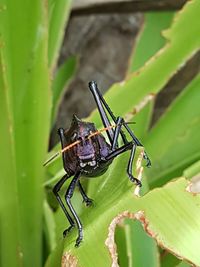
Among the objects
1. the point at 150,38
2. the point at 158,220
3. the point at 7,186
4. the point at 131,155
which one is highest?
the point at 150,38

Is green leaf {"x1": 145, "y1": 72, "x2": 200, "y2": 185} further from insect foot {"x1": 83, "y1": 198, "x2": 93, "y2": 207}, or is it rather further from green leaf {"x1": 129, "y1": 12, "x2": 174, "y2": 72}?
insect foot {"x1": 83, "y1": 198, "x2": 93, "y2": 207}

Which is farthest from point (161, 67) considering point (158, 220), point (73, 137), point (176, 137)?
point (158, 220)

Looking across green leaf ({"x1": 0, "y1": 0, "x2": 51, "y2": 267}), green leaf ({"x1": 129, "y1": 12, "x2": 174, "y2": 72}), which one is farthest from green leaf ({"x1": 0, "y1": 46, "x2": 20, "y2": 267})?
green leaf ({"x1": 129, "y1": 12, "x2": 174, "y2": 72})

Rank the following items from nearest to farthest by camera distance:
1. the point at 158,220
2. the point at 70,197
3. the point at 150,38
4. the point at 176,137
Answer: the point at 158,220, the point at 70,197, the point at 176,137, the point at 150,38

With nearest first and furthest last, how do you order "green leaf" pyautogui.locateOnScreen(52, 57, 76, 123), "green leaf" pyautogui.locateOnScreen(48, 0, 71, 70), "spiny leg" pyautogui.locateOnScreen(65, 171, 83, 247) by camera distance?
"spiny leg" pyautogui.locateOnScreen(65, 171, 83, 247) < "green leaf" pyautogui.locateOnScreen(48, 0, 71, 70) < "green leaf" pyautogui.locateOnScreen(52, 57, 76, 123)

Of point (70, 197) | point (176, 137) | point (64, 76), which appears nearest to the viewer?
point (70, 197)

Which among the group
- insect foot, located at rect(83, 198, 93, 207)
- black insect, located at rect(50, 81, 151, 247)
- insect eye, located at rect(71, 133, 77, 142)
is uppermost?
insect eye, located at rect(71, 133, 77, 142)

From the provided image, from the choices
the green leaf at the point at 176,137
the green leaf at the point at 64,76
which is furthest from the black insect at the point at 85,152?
the green leaf at the point at 64,76

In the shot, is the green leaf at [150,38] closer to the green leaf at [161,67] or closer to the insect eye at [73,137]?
the green leaf at [161,67]


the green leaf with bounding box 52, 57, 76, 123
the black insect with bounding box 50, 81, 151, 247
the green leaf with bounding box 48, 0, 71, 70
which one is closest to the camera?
the black insect with bounding box 50, 81, 151, 247

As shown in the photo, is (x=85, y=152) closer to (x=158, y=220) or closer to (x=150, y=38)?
(x=158, y=220)

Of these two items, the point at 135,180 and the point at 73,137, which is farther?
the point at 73,137

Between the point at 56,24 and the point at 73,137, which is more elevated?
the point at 56,24
